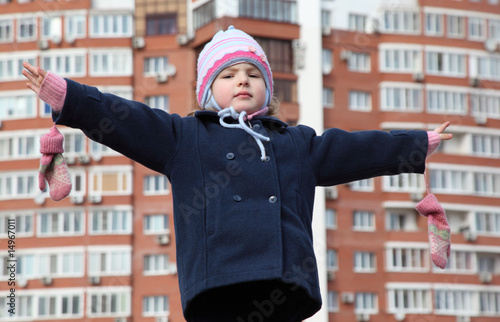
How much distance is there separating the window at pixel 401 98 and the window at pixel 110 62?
37.2 ft

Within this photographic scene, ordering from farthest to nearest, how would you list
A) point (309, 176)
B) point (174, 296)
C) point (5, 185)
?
point (5, 185)
point (174, 296)
point (309, 176)

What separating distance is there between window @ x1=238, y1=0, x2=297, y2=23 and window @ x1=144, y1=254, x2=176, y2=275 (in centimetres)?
1057

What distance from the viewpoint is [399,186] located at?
4356 centimetres

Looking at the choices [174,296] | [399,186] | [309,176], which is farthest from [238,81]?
[399,186]

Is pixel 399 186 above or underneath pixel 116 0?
underneath

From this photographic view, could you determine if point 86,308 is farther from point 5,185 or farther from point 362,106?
point 362,106

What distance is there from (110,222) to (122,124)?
3853cm

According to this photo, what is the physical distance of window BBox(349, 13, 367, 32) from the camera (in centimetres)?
4438

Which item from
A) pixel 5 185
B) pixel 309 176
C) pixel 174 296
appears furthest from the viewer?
pixel 5 185

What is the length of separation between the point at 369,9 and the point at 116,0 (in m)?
11.2

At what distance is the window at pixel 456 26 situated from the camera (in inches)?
1794

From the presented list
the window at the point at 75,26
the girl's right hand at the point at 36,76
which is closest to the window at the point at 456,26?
the window at the point at 75,26

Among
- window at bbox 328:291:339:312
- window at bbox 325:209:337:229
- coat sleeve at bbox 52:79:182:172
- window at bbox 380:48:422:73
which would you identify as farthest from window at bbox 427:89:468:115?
coat sleeve at bbox 52:79:182:172

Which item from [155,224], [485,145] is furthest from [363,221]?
[155,224]
